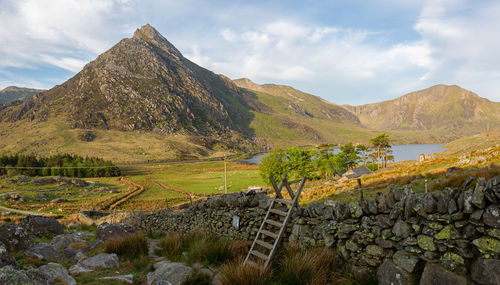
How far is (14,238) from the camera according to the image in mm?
9430

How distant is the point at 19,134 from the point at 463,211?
240808 mm

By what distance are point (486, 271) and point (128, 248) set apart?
9.48 meters

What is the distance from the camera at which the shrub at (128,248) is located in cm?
834

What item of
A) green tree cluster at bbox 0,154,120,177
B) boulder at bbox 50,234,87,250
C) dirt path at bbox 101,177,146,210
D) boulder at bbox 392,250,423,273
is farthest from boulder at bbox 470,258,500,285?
green tree cluster at bbox 0,154,120,177

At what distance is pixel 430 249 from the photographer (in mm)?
3791

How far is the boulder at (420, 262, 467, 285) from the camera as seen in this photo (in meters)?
3.52

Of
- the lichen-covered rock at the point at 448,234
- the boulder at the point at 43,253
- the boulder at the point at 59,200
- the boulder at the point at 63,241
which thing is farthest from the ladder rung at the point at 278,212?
the boulder at the point at 59,200

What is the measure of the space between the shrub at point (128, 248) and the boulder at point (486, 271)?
8.49 m

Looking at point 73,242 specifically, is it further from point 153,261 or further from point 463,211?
point 463,211

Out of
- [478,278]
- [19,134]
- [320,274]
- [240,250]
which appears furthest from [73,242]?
[19,134]

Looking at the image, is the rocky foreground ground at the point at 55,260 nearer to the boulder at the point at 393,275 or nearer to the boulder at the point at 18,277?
the boulder at the point at 18,277

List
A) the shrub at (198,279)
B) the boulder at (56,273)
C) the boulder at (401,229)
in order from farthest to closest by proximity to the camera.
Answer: the shrub at (198,279) < the boulder at (56,273) < the boulder at (401,229)

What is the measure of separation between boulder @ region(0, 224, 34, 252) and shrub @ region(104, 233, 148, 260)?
3856 millimetres

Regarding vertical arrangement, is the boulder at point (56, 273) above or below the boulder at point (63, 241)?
above
